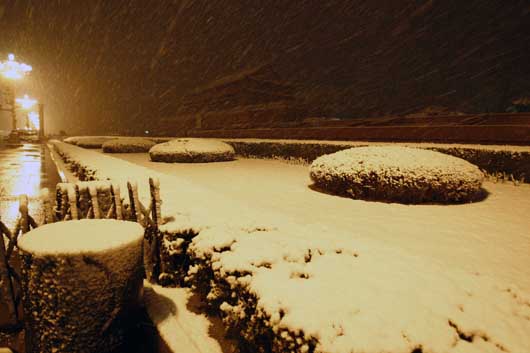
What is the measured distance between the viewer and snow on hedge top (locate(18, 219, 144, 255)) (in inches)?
76.0

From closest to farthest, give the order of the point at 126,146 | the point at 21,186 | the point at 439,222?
1. the point at 439,222
2. the point at 21,186
3. the point at 126,146

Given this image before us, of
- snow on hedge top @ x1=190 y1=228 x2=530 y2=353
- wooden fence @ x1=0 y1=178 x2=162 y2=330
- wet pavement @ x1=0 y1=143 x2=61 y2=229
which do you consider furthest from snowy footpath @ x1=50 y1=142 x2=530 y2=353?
wet pavement @ x1=0 y1=143 x2=61 y2=229

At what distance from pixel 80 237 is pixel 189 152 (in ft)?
32.2

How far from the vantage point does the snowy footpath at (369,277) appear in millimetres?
1372

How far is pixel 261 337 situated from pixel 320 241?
1.11 metres

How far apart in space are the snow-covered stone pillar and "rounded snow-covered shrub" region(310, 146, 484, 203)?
442cm

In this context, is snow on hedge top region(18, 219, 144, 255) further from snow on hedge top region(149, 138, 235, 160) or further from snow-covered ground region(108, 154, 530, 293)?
snow on hedge top region(149, 138, 235, 160)

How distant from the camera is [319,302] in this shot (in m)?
1.59

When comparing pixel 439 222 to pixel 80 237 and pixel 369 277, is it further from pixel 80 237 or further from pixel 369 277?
pixel 80 237

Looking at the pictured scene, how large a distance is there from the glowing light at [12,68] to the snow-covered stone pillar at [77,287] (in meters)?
38.7

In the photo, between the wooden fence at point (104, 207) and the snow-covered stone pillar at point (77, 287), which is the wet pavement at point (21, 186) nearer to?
the wooden fence at point (104, 207)

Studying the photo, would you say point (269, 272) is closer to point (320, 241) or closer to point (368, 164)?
point (320, 241)

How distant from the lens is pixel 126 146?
16.8 metres

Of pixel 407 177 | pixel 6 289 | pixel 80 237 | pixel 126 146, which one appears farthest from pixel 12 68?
A: pixel 407 177
